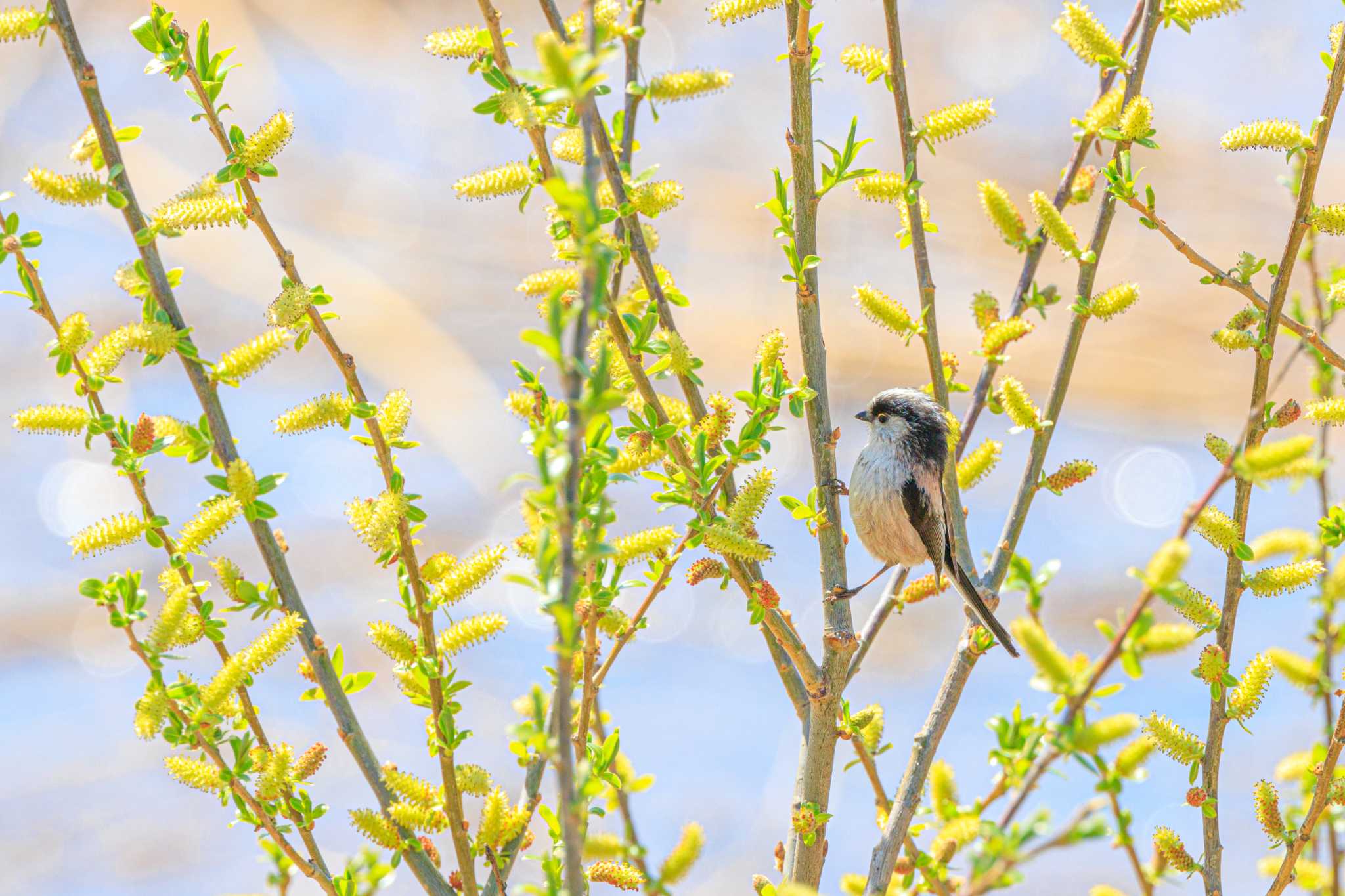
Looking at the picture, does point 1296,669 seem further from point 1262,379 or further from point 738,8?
point 738,8

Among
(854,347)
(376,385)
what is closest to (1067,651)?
(854,347)

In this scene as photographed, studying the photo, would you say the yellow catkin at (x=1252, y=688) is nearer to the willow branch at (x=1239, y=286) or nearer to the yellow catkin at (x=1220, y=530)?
the yellow catkin at (x=1220, y=530)

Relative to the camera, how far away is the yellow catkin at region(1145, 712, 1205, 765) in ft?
4.69

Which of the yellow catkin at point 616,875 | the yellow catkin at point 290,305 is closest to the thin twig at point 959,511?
the yellow catkin at point 616,875

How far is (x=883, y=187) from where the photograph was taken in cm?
168

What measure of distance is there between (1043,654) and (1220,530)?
0.69 metres

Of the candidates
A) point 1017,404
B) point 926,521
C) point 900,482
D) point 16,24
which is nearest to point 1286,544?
point 1017,404

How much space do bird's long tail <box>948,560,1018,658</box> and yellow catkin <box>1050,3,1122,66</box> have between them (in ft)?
2.53

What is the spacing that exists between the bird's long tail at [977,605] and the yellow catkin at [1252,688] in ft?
1.09

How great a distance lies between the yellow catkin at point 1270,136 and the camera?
1.52m

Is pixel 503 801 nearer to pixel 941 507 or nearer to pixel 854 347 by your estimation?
pixel 941 507

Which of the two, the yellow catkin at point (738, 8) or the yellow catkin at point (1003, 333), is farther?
the yellow catkin at point (1003, 333)

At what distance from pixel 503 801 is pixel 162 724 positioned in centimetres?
37

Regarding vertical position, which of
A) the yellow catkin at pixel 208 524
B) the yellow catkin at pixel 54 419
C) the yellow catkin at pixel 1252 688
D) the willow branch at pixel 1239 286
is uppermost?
the willow branch at pixel 1239 286
